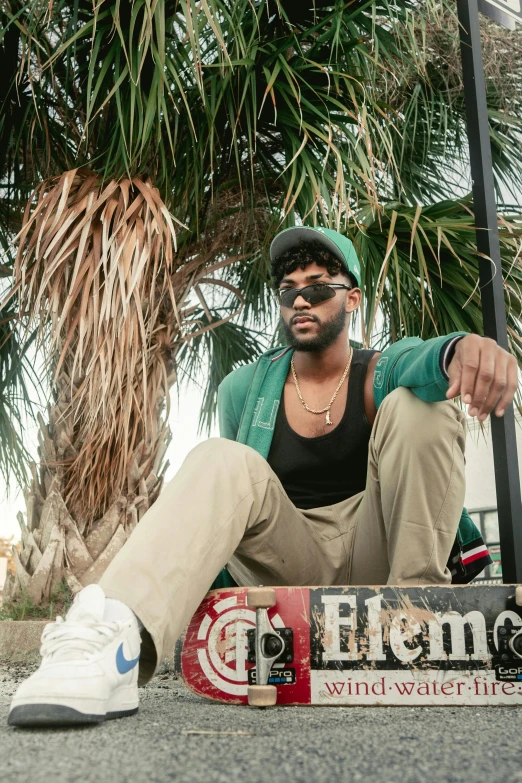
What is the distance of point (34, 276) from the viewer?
2.28 metres

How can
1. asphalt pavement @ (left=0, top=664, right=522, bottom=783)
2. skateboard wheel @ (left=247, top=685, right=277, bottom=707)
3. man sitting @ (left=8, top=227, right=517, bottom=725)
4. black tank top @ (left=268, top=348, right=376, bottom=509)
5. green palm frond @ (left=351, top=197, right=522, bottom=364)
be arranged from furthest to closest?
green palm frond @ (left=351, top=197, right=522, bottom=364), black tank top @ (left=268, top=348, right=376, bottom=509), skateboard wheel @ (left=247, top=685, right=277, bottom=707), man sitting @ (left=8, top=227, right=517, bottom=725), asphalt pavement @ (left=0, top=664, right=522, bottom=783)

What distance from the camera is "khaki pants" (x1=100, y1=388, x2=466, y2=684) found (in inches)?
41.8

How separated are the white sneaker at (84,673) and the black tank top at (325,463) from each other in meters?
0.69

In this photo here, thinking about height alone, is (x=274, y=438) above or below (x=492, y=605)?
above

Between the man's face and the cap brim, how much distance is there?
0.18 ft

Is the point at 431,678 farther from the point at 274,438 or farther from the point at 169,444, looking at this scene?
the point at 169,444

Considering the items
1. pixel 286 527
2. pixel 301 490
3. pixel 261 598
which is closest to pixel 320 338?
pixel 301 490

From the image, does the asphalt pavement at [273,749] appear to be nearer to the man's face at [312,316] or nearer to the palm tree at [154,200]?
the man's face at [312,316]

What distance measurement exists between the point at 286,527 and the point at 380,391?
42 cm

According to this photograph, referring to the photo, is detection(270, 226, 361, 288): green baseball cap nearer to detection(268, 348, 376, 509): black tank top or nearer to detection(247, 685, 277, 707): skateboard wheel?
detection(268, 348, 376, 509): black tank top

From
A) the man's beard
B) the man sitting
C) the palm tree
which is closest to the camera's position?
the man sitting

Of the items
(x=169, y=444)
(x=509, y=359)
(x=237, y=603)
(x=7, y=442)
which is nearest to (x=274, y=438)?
(x=237, y=603)

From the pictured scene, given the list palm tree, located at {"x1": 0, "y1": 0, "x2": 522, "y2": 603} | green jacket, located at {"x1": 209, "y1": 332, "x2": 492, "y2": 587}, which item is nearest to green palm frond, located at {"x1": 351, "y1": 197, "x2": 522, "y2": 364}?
palm tree, located at {"x1": 0, "y1": 0, "x2": 522, "y2": 603}

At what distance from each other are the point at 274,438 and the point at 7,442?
2858 millimetres
